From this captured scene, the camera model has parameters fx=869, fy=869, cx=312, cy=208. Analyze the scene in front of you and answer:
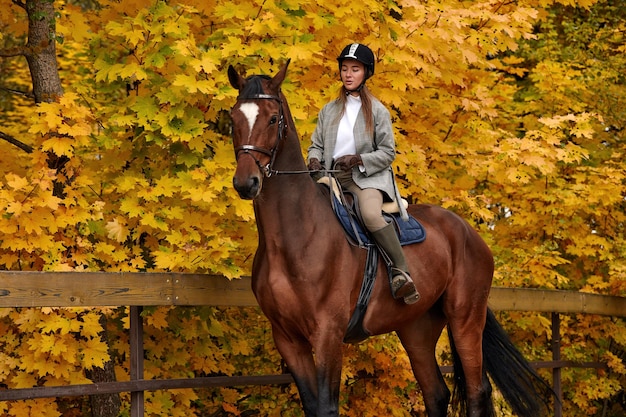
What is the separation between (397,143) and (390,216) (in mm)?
2126

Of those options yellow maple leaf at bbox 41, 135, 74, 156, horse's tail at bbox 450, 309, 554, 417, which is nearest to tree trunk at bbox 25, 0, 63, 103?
yellow maple leaf at bbox 41, 135, 74, 156

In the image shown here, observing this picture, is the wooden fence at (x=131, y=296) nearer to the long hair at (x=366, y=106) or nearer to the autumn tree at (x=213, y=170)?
the autumn tree at (x=213, y=170)

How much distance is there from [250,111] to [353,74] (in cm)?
93

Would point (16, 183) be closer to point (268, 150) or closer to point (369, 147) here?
point (268, 150)

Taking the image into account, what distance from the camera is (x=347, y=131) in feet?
16.9

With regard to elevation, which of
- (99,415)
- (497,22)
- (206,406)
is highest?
(497,22)

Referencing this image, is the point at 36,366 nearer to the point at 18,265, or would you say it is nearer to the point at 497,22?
the point at 18,265

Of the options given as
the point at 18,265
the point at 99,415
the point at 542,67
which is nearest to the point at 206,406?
the point at 99,415

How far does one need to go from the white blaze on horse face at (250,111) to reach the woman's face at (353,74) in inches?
34.4

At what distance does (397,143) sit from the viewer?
7.29 metres

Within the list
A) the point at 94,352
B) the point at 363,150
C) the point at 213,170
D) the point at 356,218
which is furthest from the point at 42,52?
the point at 356,218

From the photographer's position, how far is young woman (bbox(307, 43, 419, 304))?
5000 mm

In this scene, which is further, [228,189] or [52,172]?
Result: [228,189]

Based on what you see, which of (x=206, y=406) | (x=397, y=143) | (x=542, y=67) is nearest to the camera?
(x=397, y=143)
